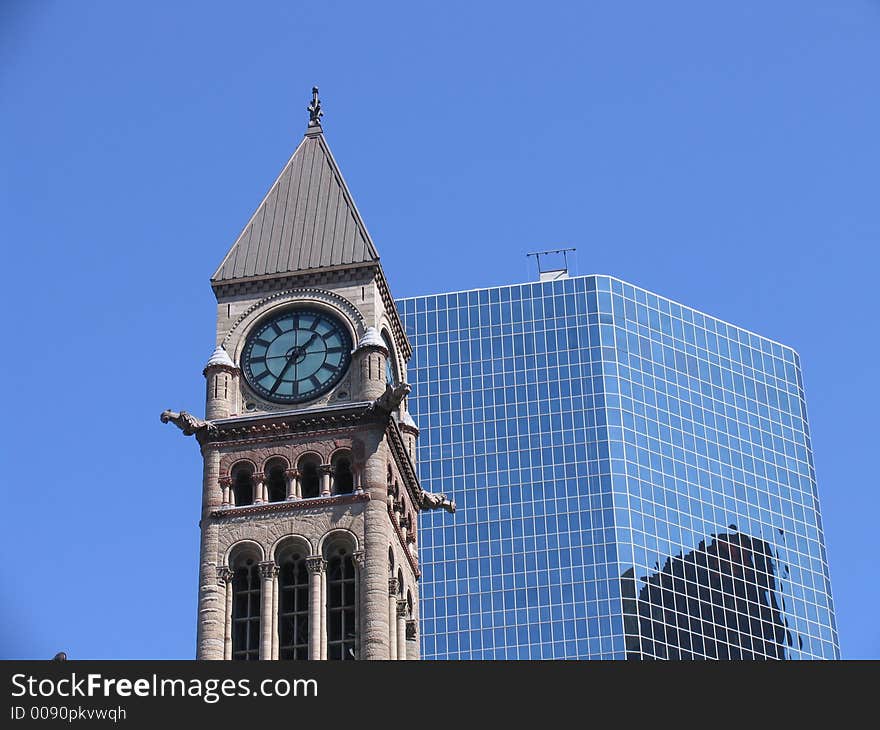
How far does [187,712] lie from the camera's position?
182 ft

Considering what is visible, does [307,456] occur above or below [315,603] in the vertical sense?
above

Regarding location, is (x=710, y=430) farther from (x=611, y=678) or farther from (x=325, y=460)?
(x=611, y=678)

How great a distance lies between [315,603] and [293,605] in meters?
1.38

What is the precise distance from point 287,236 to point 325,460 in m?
13.8

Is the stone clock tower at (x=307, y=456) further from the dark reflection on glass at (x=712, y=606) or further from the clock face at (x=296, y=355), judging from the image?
the dark reflection on glass at (x=712, y=606)

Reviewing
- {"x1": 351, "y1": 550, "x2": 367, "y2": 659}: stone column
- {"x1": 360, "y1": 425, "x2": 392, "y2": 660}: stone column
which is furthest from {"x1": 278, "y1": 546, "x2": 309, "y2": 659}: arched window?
{"x1": 360, "y1": 425, "x2": 392, "y2": 660}: stone column

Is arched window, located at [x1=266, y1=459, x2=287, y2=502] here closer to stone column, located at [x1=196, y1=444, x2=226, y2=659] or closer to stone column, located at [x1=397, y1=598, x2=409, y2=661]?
stone column, located at [x1=196, y1=444, x2=226, y2=659]

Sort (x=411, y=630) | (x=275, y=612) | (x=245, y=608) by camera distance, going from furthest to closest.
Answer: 1. (x=411, y=630)
2. (x=245, y=608)
3. (x=275, y=612)

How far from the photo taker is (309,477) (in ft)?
317

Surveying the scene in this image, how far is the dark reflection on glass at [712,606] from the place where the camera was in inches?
6752

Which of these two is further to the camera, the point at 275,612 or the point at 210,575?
the point at 210,575

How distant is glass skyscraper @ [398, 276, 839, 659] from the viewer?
172 m

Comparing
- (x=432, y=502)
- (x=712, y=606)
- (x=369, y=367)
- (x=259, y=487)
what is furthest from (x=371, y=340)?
(x=712, y=606)

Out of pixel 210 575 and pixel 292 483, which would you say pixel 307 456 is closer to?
pixel 292 483
